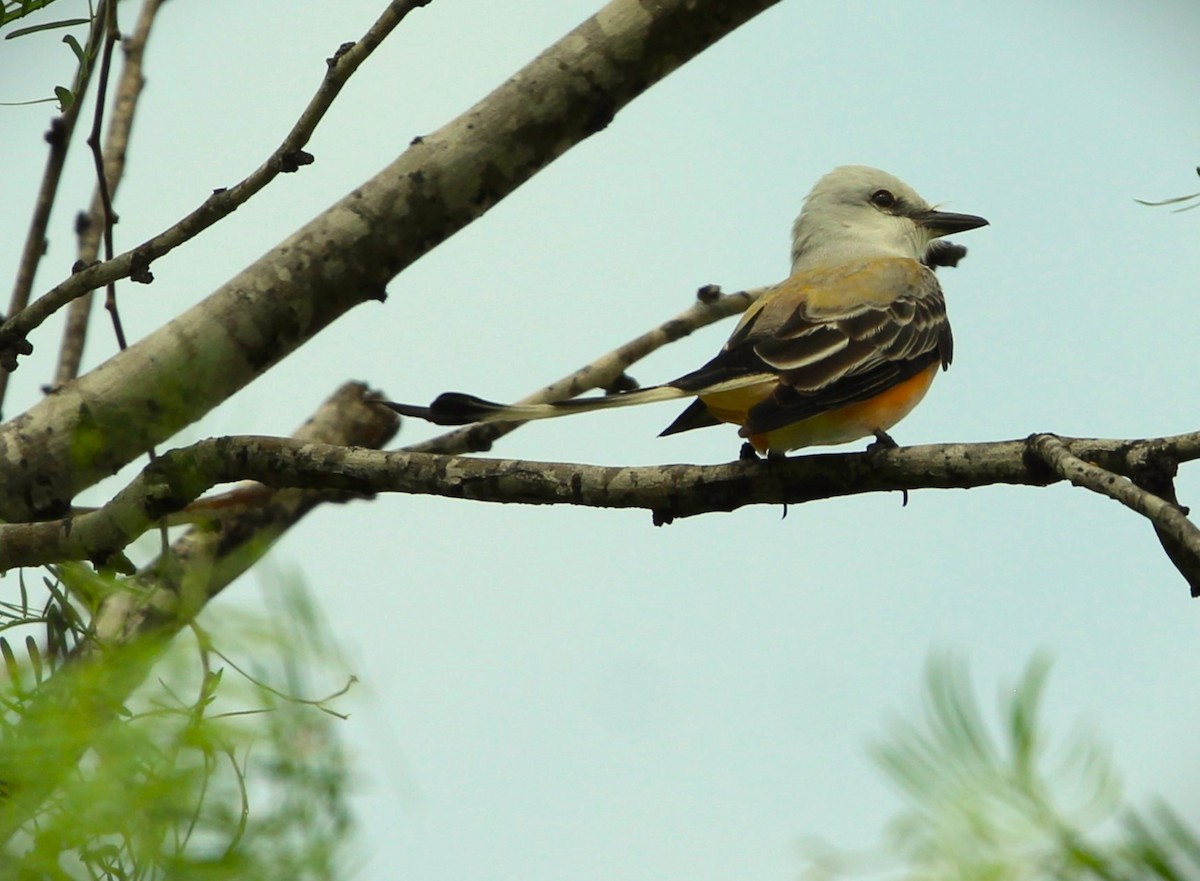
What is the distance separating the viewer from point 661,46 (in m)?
4.23

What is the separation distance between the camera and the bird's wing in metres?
4.18

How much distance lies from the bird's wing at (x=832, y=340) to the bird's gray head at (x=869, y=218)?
0.71 metres

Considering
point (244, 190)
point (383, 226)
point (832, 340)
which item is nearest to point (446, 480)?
point (244, 190)

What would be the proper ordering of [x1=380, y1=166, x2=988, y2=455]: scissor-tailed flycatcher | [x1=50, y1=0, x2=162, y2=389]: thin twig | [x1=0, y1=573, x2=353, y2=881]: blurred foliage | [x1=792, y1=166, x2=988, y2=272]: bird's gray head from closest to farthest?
[x1=0, y1=573, x2=353, y2=881]: blurred foliage < [x1=380, y1=166, x2=988, y2=455]: scissor-tailed flycatcher < [x1=50, y1=0, x2=162, y2=389]: thin twig < [x1=792, y1=166, x2=988, y2=272]: bird's gray head

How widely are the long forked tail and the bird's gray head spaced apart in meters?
2.84

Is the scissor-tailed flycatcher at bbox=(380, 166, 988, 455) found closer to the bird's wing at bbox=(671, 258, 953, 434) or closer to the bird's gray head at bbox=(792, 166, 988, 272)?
the bird's wing at bbox=(671, 258, 953, 434)

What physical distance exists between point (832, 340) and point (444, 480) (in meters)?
1.99

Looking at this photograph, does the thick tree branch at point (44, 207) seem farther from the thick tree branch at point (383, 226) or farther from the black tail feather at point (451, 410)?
the black tail feather at point (451, 410)

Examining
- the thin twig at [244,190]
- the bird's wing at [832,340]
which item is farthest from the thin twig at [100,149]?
the bird's wing at [832,340]

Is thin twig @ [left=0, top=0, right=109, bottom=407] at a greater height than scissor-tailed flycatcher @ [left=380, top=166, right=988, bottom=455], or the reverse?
thin twig @ [left=0, top=0, right=109, bottom=407]

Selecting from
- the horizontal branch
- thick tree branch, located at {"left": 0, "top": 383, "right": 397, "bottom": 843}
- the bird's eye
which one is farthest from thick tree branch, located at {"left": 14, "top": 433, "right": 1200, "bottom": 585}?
the bird's eye

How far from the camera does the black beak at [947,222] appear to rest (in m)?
6.48

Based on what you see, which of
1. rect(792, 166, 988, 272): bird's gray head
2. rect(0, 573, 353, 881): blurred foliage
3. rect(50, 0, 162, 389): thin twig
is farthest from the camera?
rect(792, 166, 988, 272): bird's gray head

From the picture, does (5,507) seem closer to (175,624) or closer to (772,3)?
(175,624)
